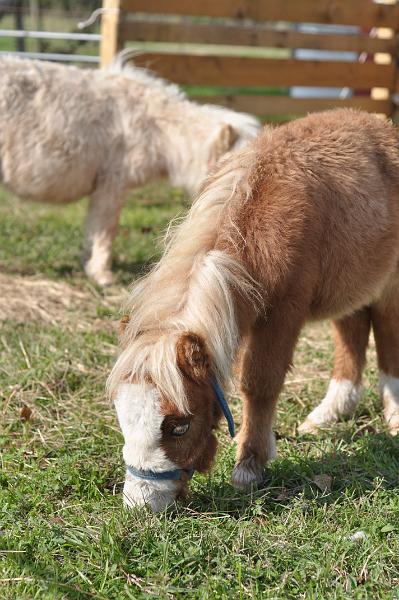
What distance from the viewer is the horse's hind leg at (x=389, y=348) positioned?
4184 mm

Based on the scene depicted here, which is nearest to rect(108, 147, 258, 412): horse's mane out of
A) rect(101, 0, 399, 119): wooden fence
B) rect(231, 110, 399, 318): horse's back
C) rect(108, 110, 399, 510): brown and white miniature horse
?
rect(108, 110, 399, 510): brown and white miniature horse

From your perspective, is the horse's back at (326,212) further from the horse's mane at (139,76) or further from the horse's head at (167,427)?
the horse's mane at (139,76)

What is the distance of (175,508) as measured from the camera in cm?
315

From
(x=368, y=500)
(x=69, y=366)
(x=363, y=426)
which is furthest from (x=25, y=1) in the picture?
(x=368, y=500)

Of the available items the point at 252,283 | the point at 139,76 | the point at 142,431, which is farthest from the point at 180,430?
the point at 139,76

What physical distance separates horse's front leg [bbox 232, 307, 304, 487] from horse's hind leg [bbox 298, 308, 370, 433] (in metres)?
0.83

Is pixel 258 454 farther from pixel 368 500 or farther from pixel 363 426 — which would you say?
pixel 363 426

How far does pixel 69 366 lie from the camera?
4.70 metres

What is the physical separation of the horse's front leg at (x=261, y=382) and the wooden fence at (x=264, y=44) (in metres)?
4.72

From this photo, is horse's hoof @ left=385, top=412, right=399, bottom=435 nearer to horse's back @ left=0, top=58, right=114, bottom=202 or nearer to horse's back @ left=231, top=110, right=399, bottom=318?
horse's back @ left=231, top=110, right=399, bottom=318

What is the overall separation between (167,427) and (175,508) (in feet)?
1.46

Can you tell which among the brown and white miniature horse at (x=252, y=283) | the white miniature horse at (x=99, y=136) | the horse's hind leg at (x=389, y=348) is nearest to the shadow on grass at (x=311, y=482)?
the brown and white miniature horse at (x=252, y=283)

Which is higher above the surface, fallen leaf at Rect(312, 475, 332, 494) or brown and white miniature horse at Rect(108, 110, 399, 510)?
brown and white miniature horse at Rect(108, 110, 399, 510)

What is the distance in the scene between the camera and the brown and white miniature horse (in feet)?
9.50
